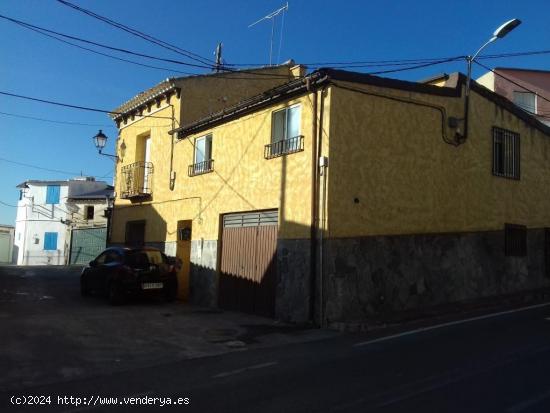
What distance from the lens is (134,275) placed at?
14.3 metres

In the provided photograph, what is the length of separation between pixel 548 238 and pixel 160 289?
12189 millimetres

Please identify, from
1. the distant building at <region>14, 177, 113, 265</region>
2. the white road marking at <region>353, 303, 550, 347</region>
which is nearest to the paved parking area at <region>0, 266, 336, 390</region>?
the white road marking at <region>353, 303, 550, 347</region>

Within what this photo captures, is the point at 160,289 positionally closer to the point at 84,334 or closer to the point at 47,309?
the point at 47,309

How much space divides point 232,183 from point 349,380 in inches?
342

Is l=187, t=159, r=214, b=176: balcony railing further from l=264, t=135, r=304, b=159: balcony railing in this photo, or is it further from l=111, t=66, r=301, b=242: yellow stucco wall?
l=264, t=135, r=304, b=159: balcony railing

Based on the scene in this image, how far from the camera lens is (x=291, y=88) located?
12383mm

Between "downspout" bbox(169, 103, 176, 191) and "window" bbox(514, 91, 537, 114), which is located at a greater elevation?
"window" bbox(514, 91, 537, 114)

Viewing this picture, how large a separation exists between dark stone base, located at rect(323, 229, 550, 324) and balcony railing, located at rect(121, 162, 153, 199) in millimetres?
9783

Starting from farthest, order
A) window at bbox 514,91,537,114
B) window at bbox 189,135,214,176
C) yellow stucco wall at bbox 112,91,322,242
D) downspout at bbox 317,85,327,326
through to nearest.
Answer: window at bbox 514,91,537,114 → window at bbox 189,135,214,176 → yellow stucco wall at bbox 112,91,322,242 → downspout at bbox 317,85,327,326

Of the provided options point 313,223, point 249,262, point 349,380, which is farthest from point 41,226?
point 349,380

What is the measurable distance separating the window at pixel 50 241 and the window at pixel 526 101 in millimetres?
34081

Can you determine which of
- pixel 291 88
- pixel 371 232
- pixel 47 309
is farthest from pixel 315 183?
pixel 47 309

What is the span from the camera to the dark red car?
14.3 metres

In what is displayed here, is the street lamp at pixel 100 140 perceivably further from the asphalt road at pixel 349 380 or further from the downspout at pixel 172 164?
the asphalt road at pixel 349 380
